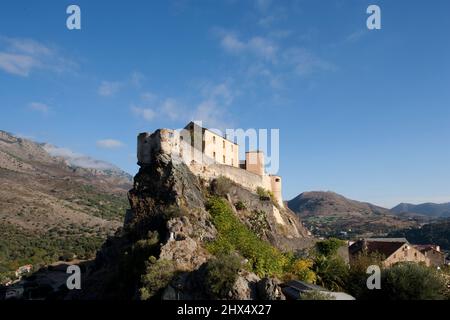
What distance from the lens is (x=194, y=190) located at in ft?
102

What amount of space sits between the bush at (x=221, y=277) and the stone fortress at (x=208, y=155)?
12209mm

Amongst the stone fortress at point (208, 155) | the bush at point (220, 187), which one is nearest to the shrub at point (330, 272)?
the bush at point (220, 187)

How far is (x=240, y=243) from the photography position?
28.0 m

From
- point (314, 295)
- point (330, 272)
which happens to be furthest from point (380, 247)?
point (314, 295)

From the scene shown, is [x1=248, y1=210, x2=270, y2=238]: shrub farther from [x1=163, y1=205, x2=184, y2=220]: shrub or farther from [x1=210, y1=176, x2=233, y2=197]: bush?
[x1=163, y1=205, x2=184, y2=220]: shrub

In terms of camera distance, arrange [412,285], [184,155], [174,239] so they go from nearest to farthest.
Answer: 1. [412,285]
2. [174,239]
3. [184,155]

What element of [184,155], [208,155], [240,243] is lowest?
[240,243]

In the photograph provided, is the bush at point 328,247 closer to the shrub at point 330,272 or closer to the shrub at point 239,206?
the shrub at point 330,272

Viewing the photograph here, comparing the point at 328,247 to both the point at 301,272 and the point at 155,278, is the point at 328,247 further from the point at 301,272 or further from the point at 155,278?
the point at 155,278

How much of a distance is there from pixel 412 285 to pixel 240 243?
1067 centimetres

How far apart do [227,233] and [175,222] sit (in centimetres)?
452
